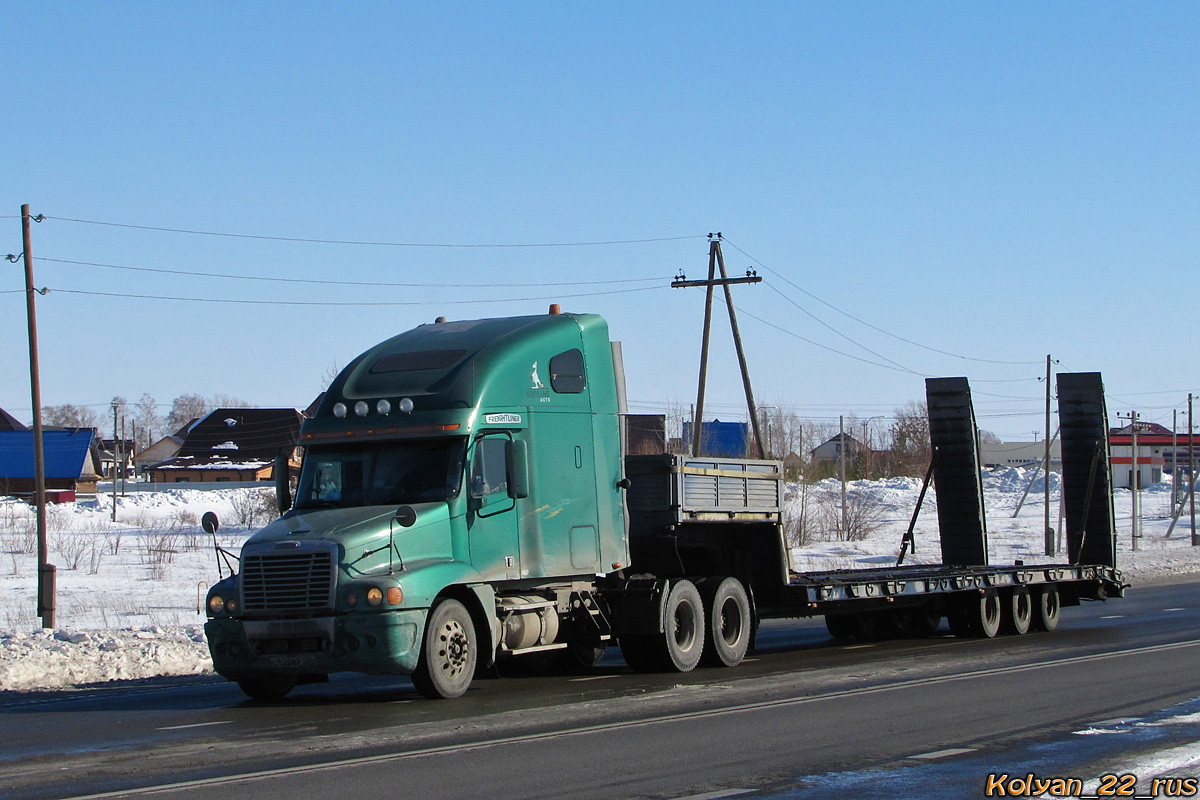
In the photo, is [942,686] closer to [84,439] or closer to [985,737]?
[985,737]

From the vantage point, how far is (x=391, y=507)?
40.4ft

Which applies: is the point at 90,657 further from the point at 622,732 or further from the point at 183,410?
the point at 183,410

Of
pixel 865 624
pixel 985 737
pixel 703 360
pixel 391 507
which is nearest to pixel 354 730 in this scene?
pixel 391 507

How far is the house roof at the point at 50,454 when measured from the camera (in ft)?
248

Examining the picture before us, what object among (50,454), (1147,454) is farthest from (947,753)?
(1147,454)

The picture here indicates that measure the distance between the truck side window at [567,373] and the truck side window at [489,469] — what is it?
114 cm

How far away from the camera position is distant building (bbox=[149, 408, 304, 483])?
100 meters


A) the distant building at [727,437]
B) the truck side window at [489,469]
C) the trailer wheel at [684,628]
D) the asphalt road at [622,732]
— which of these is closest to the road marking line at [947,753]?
the asphalt road at [622,732]

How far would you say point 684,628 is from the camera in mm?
14875

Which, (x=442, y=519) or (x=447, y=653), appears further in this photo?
(x=442, y=519)

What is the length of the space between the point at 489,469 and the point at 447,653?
71.9 inches

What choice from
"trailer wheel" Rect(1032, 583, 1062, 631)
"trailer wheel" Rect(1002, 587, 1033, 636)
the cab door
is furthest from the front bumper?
"trailer wheel" Rect(1032, 583, 1062, 631)

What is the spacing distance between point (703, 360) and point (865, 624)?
1939cm

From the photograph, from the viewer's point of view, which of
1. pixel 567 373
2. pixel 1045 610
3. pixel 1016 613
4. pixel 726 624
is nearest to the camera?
pixel 567 373
